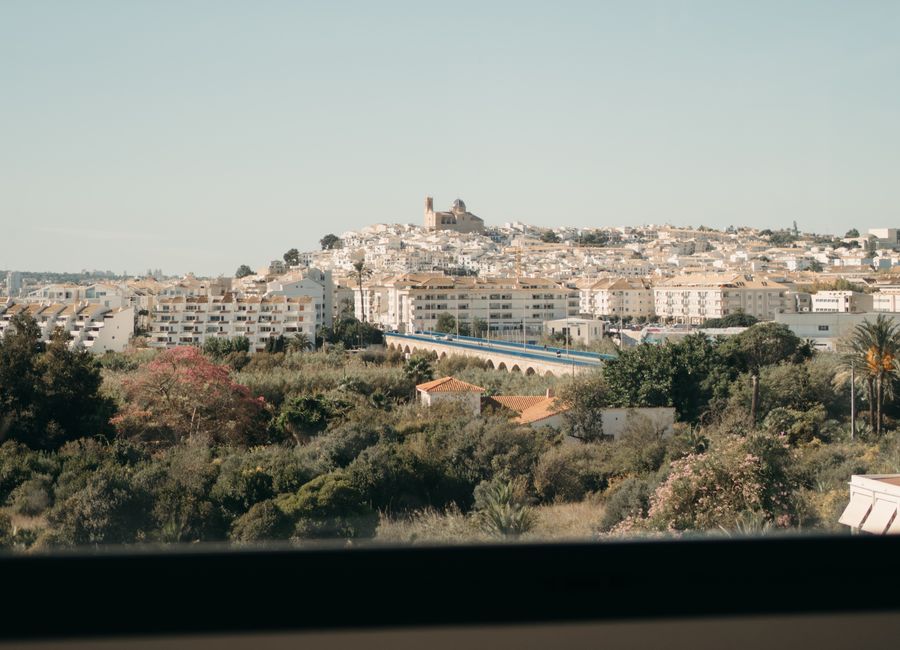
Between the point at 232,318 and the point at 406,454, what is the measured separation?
56.4 ft

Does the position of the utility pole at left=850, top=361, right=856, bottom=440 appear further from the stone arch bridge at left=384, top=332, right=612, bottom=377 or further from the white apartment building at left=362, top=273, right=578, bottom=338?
the white apartment building at left=362, top=273, right=578, bottom=338

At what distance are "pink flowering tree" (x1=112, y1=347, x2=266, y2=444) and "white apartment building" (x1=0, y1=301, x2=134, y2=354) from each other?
36.2ft

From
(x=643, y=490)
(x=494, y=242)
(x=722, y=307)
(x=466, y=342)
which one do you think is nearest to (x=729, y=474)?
(x=643, y=490)

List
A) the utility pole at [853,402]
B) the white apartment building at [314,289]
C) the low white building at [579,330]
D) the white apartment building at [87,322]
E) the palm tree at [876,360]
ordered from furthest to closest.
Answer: the white apartment building at [314,289]
the low white building at [579,330]
the white apartment building at [87,322]
the palm tree at [876,360]
the utility pole at [853,402]

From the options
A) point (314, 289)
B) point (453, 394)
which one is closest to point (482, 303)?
point (314, 289)

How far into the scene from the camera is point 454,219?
255 ft

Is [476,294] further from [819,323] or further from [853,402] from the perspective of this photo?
[853,402]

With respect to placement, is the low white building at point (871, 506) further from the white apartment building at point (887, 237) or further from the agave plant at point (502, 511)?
the white apartment building at point (887, 237)

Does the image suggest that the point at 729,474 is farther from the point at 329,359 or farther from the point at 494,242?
the point at 494,242

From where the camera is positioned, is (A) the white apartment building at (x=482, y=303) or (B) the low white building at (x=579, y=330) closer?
(B) the low white building at (x=579, y=330)

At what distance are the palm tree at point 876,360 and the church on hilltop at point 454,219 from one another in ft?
217

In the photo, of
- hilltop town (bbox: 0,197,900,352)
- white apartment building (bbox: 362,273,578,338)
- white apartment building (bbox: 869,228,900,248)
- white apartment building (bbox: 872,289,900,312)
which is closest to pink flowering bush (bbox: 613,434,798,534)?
hilltop town (bbox: 0,197,900,352)

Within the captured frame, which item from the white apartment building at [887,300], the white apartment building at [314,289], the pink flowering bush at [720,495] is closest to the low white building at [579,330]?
the white apartment building at [314,289]

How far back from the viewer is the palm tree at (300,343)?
22250 mm
